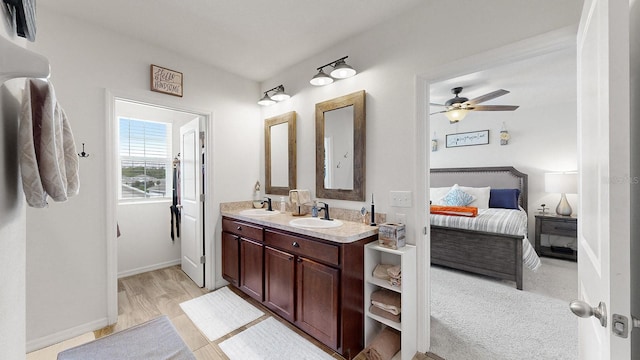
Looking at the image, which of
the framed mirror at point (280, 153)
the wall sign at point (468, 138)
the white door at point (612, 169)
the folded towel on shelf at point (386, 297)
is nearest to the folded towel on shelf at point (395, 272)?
the folded towel on shelf at point (386, 297)

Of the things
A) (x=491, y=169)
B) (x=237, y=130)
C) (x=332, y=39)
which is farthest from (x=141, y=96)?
(x=491, y=169)

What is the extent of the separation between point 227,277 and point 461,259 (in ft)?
9.63

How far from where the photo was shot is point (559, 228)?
12.7ft

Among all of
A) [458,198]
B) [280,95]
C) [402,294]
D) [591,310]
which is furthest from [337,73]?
[458,198]

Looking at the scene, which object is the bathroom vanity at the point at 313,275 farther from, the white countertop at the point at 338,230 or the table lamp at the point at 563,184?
the table lamp at the point at 563,184

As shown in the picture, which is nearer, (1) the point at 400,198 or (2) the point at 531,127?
(1) the point at 400,198

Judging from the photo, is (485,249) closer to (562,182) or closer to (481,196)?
(481,196)

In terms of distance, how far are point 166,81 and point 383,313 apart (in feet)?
9.47

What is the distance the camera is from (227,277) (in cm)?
286

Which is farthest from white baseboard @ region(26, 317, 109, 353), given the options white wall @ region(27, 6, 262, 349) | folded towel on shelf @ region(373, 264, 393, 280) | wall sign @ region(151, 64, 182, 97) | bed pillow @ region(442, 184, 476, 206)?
bed pillow @ region(442, 184, 476, 206)

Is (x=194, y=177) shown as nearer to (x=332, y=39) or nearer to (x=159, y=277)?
(x=159, y=277)

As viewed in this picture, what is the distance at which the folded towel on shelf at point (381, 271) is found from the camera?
187cm

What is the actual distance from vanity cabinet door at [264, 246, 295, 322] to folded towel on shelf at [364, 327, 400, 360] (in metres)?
→ 0.66

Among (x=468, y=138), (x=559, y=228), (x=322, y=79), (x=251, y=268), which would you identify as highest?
(x=322, y=79)
